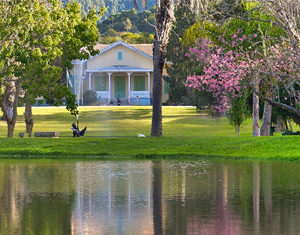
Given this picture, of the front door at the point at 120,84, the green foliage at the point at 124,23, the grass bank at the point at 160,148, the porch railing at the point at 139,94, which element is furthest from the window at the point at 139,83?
the green foliage at the point at 124,23

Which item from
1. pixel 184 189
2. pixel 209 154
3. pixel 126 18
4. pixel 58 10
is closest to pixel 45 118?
pixel 58 10

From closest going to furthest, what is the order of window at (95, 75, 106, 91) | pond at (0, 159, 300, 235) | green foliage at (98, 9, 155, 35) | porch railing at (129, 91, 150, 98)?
pond at (0, 159, 300, 235)
porch railing at (129, 91, 150, 98)
window at (95, 75, 106, 91)
green foliage at (98, 9, 155, 35)

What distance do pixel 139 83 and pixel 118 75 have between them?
97.7 inches

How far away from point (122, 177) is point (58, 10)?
1276 centimetres

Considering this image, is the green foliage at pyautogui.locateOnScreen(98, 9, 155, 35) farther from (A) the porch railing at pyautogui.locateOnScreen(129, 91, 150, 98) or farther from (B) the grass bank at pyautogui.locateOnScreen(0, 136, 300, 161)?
(B) the grass bank at pyautogui.locateOnScreen(0, 136, 300, 161)

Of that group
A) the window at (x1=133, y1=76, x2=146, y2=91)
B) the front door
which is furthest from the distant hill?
the window at (x1=133, y1=76, x2=146, y2=91)

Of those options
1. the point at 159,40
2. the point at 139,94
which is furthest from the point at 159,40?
the point at 139,94

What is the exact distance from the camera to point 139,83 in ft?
180

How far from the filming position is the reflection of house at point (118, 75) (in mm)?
53125

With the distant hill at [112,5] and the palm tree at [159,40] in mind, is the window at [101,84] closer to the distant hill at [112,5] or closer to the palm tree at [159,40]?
the palm tree at [159,40]

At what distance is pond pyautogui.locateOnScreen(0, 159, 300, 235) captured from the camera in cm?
749

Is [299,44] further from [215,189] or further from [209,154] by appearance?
[215,189]

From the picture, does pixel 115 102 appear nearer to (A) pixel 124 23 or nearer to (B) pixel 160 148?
(B) pixel 160 148

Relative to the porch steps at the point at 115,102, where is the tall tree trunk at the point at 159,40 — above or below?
above
